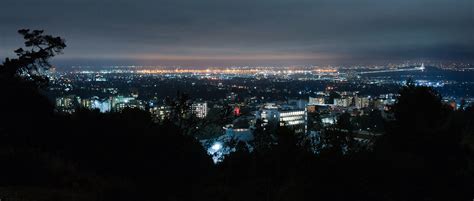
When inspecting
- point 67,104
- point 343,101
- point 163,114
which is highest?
point 163,114

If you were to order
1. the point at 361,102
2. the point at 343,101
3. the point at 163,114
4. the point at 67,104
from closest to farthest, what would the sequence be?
the point at 163,114
the point at 67,104
the point at 361,102
the point at 343,101

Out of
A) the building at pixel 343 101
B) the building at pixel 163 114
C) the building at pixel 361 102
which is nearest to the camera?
the building at pixel 163 114

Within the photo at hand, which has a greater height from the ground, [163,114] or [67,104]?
[163,114]

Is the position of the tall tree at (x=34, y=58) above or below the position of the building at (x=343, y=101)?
above

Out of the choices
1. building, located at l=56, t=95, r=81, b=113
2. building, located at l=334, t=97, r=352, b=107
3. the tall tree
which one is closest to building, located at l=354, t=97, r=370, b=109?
building, located at l=334, t=97, r=352, b=107

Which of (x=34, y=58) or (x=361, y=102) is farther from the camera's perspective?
(x=361, y=102)

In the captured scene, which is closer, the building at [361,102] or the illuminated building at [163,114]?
the illuminated building at [163,114]

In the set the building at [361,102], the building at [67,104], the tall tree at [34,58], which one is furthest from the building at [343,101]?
the tall tree at [34,58]

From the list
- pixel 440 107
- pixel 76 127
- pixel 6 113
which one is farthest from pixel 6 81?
pixel 440 107

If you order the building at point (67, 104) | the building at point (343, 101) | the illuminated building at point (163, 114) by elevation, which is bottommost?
the building at point (343, 101)

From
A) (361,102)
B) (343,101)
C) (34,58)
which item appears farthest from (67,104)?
(343,101)

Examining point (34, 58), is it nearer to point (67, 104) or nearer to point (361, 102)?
point (67, 104)

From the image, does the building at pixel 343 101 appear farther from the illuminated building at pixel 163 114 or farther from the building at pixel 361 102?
the illuminated building at pixel 163 114
